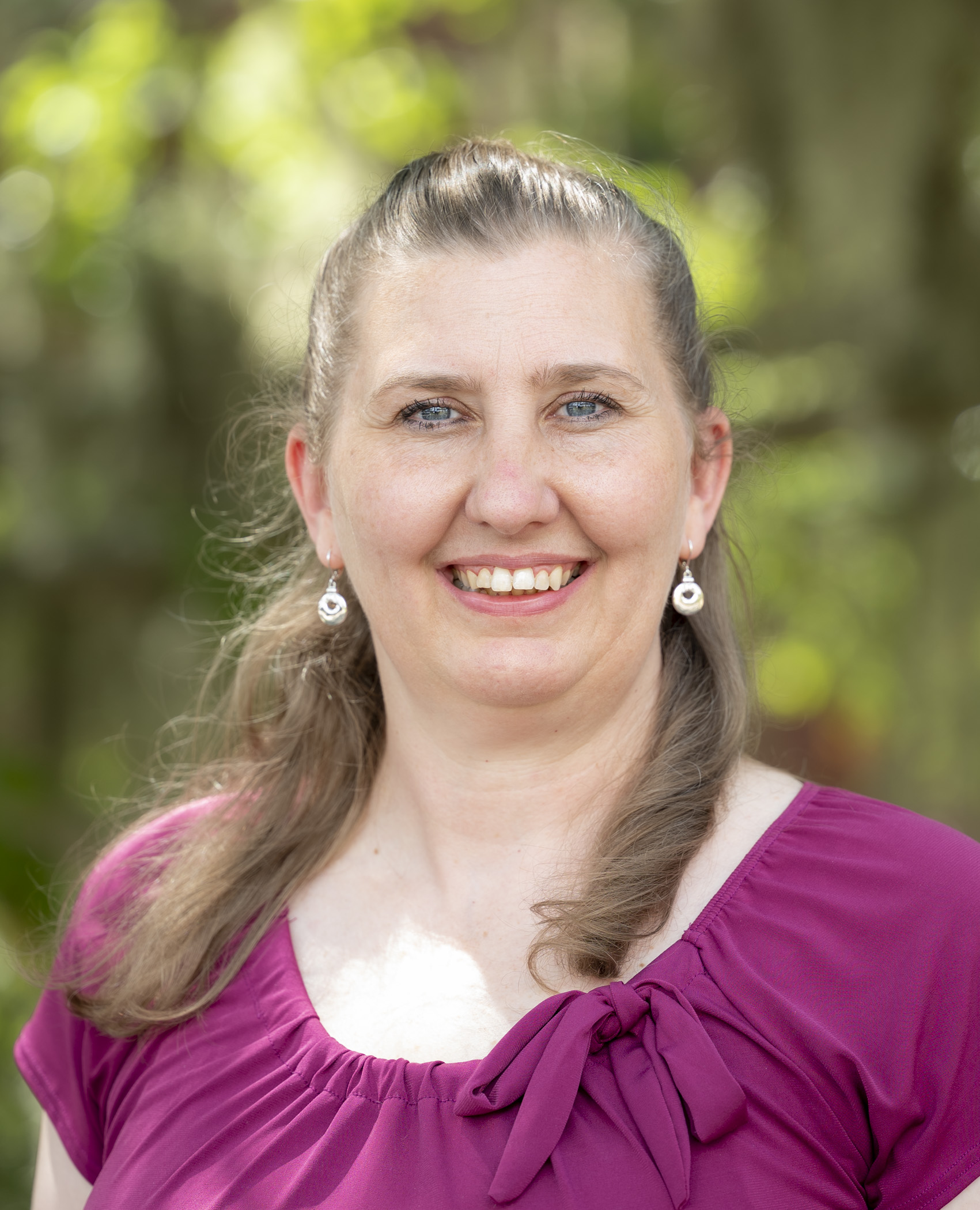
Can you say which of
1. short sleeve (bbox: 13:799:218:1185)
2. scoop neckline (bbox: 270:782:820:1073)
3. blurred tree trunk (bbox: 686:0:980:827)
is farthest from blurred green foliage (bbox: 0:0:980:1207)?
scoop neckline (bbox: 270:782:820:1073)

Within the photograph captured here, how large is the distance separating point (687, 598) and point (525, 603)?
0.90 feet

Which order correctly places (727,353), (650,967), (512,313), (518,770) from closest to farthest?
(650,967), (512,313), (518,770), (727,353)

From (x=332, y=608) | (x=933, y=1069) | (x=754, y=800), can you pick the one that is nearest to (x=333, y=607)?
(x=332, y=608)

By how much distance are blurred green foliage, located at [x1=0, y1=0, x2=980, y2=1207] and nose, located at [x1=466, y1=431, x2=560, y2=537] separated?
173 centimetres

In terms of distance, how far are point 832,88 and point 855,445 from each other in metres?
1.03

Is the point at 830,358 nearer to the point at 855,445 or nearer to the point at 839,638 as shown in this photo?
the point at 855,445

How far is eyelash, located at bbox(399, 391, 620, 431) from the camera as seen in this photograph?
5.08ft

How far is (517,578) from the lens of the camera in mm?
1549

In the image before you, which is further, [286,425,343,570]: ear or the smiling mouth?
[286,425,343,570]: ear

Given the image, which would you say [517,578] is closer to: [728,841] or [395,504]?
[395,504]

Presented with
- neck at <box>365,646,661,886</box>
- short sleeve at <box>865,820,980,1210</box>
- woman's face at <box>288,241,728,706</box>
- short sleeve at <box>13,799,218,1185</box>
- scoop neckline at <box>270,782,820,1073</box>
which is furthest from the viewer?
short sleeve at <box>13,799,218,1185</box>

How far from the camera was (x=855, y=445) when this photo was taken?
13.3ft

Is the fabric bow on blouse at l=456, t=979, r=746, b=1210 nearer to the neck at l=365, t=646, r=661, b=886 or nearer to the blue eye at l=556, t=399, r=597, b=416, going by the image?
the neck at l=365, t=646, r=661, b=886

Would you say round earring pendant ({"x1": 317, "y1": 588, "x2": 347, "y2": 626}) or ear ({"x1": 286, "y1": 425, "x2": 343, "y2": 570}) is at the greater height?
ear ({"x1": 286, "y1": 425, "x2": 343, "y2": 570})
